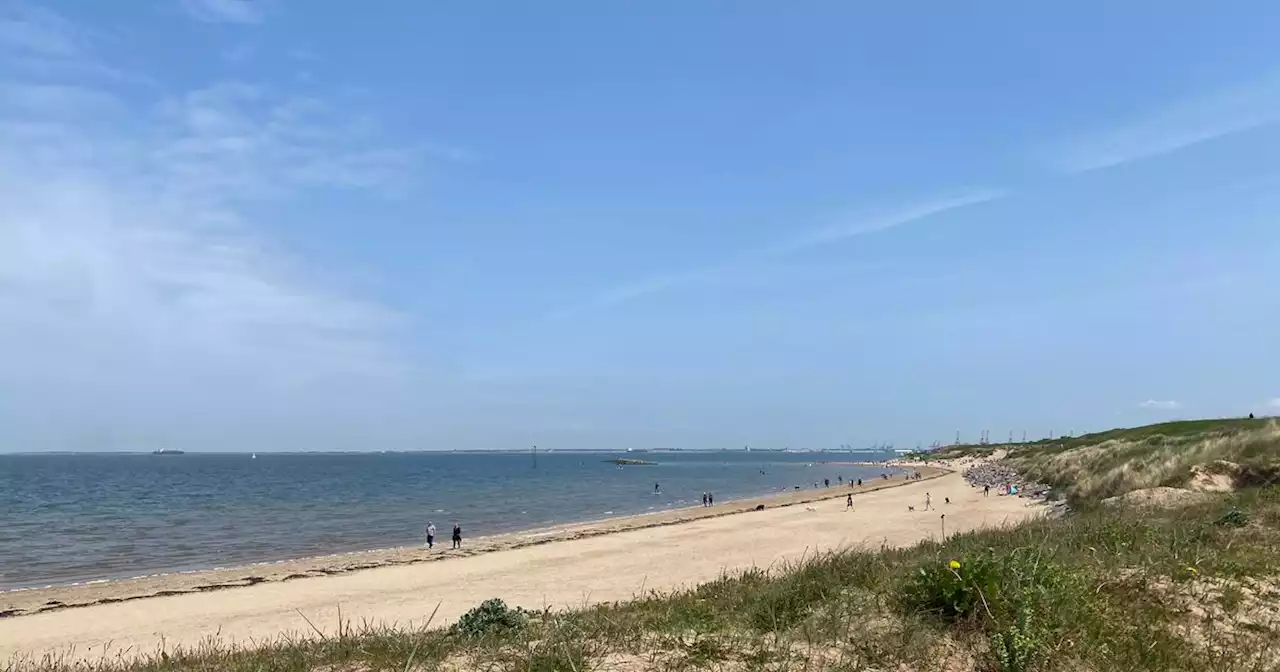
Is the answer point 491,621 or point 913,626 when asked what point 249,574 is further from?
point 913,626

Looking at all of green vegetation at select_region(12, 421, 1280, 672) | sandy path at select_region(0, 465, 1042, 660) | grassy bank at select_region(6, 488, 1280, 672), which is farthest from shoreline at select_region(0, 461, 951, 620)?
grassy bank at select_region(6, 488, 1280, 672)

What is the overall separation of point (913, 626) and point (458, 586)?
21746mm

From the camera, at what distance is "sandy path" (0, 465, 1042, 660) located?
19.1m

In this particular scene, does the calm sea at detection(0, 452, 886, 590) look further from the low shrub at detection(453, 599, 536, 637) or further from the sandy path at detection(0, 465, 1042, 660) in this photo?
the low shrub at detection(453, 599, 536, 637)

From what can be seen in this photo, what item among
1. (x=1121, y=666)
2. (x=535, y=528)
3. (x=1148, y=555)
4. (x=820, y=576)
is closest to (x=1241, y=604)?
(x=1148, y=555)

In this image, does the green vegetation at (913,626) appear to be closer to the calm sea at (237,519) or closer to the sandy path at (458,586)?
the sandy path at (458,586)

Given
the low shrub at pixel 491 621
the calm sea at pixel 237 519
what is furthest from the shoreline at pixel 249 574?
the low shrub at pixel 491 621

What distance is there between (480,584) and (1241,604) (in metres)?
22.2

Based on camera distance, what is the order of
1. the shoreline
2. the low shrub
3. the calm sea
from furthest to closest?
the calm sea < the shoreline < the low shrub

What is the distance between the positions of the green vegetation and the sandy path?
4.10 meters

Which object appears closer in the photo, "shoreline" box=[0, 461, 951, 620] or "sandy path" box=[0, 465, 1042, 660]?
"sandy path" box=[0, 465, 1042, 660]

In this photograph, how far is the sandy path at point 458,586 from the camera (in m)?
19.1

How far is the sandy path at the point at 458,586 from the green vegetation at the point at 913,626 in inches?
161

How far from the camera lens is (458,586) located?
25.3 meters
